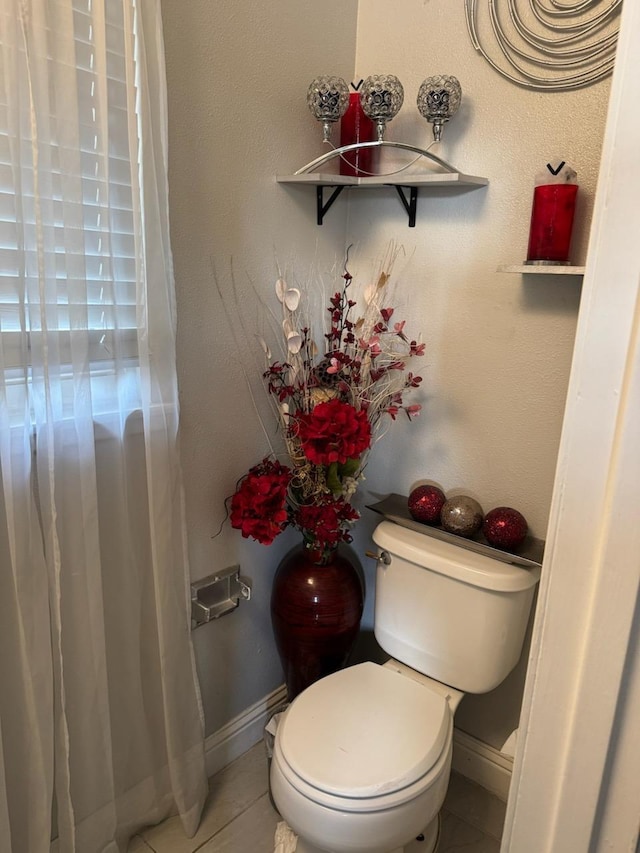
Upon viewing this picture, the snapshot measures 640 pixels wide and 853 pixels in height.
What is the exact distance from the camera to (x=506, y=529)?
1.54 meters

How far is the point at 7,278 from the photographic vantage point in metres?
1.08

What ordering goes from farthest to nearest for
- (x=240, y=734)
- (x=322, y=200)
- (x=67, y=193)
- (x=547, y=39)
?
(x=240, y=734)
(x=322, y=200)
(x=547, y=39)
(x=67, y=193)

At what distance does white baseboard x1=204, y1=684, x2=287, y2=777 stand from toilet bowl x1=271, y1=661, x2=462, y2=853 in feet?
1.31

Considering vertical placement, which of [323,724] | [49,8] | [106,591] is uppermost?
[49,8]

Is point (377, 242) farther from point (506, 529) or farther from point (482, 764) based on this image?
point (482, 764)

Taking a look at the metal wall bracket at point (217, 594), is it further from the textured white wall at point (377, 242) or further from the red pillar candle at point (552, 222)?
the red pillar candle at point (552, 222)

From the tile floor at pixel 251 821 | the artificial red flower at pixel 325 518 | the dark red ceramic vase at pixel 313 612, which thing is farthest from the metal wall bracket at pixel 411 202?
the tile floor at pixel 251 821

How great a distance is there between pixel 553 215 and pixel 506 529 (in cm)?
75

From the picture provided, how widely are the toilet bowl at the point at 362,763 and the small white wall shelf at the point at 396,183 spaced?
4.05 ft

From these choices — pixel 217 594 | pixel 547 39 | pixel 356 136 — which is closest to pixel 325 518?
pixel 217 594

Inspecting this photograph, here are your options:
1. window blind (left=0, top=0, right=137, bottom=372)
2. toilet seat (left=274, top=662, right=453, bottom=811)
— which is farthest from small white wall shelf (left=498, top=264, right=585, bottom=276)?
toilet seat (left=274, top=662, right=453, bottom=811)

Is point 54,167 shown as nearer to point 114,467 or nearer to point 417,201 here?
point 114,467

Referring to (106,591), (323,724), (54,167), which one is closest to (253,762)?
(323,724)

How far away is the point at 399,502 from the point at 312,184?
0.93 m
